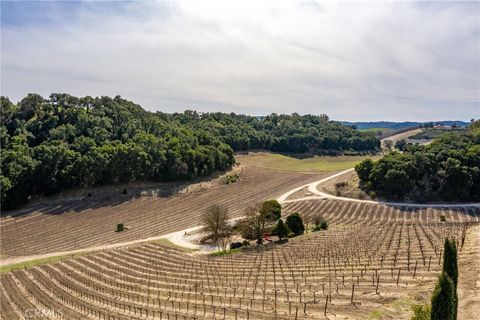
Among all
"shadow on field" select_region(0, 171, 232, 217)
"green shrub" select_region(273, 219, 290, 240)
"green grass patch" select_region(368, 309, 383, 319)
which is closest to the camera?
"green grass patch" select_region(368, 309, 383, 319)

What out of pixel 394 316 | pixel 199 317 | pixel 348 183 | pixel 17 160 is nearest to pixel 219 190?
pixel 348 183

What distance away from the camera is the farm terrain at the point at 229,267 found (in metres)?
26.7

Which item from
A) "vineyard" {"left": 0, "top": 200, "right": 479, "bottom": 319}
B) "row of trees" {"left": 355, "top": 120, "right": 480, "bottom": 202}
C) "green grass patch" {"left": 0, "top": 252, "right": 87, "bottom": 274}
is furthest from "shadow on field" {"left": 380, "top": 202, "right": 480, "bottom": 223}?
"green grass patch" {"left": 0, "top": 252, "right": 87, "bottom": 274}

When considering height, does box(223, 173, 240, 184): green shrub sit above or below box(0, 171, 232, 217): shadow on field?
above

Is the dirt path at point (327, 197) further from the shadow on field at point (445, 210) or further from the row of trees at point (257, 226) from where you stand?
the row of trees at point (257, 226)

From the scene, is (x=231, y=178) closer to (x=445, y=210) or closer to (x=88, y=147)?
(x=88, y=147)

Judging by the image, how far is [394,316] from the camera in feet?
72.1

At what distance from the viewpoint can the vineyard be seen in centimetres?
2658

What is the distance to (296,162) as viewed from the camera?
482ft

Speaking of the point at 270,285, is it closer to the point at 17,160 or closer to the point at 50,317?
the point at 50,317

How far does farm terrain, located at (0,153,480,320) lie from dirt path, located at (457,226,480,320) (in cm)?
10

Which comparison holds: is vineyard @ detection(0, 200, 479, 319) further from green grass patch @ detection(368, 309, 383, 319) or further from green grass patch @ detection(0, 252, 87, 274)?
green grass patch @ detection(0, 252, 87, 274)

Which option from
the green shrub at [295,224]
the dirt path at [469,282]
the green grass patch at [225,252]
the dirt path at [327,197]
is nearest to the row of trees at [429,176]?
the dirt path at [327,197]

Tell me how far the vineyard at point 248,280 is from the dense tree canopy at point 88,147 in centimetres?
3851
